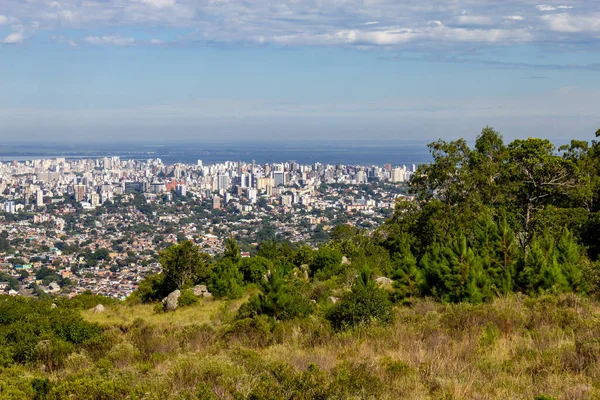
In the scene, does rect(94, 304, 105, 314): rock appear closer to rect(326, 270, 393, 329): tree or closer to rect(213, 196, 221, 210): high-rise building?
rect(326, 270, 393, 329): tree

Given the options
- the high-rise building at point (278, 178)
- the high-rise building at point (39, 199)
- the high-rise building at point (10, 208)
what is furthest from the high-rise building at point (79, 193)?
the high-rise building at point (278, 178)

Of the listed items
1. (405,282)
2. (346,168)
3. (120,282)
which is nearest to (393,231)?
(405,282)

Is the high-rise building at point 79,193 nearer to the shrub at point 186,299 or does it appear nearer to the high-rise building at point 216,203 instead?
the high-rise building at point 216,203

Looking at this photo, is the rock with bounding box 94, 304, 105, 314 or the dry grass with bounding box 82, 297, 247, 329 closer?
the dry grass with bounding box 82, 297, 247, 329

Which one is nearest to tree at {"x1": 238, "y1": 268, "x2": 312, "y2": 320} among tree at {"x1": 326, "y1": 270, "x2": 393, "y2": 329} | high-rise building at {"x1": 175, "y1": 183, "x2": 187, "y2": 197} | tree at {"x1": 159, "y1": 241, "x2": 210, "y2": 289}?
tree at {"x1": 326, "y1": 270, "x2": 393, "y2": 329}

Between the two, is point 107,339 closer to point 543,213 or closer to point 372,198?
point 543,213
